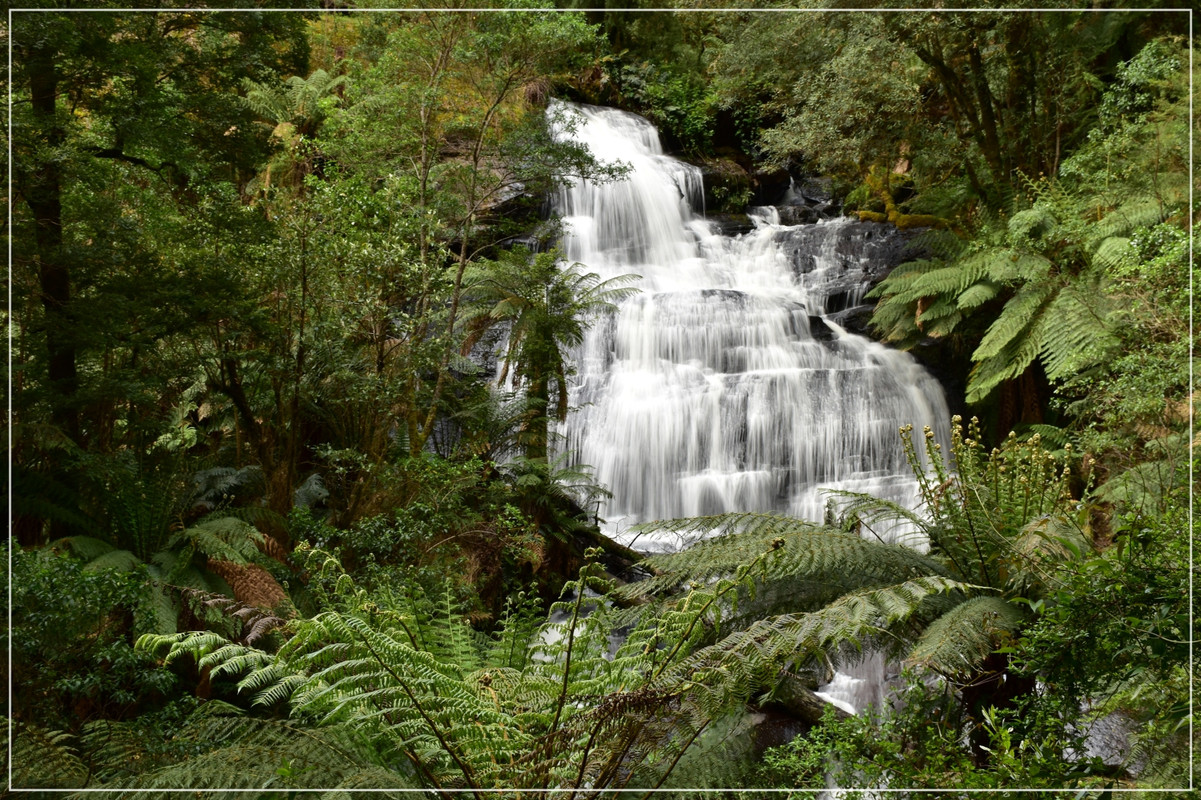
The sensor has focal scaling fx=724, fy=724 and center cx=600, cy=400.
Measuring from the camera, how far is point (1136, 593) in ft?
5.57

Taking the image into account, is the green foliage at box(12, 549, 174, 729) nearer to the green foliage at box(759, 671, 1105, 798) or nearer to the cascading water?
the green foliage at box(759, 671, 1105, 798)

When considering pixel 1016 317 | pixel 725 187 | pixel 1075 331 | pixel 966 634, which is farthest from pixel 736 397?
pixel 966 634

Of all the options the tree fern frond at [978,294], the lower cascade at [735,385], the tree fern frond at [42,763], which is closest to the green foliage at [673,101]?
the lower cascade at [735,385]

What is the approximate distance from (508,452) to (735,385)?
7.83 feet

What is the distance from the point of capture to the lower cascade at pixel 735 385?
6.63 m

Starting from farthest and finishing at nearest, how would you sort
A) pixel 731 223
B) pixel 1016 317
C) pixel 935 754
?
pixel 731 223
pixel 1016 317
pixel 935 754

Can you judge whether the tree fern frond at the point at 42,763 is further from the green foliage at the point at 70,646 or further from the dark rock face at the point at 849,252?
the dark rock face at the point at 849,252

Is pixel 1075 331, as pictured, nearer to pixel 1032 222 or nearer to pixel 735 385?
pixel 1032 222

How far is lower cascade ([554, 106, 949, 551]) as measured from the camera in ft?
21.7

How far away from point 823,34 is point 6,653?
27.6 feet

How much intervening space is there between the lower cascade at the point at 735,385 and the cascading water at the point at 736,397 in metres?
0.01

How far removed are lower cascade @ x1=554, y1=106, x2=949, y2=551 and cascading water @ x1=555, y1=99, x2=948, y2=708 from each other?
0.01 m

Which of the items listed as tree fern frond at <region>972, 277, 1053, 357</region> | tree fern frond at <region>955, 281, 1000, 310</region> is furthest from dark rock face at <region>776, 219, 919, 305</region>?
tree fern frond at <region>972, 277, 1053, 357</region>

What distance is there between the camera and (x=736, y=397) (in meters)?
7.05
